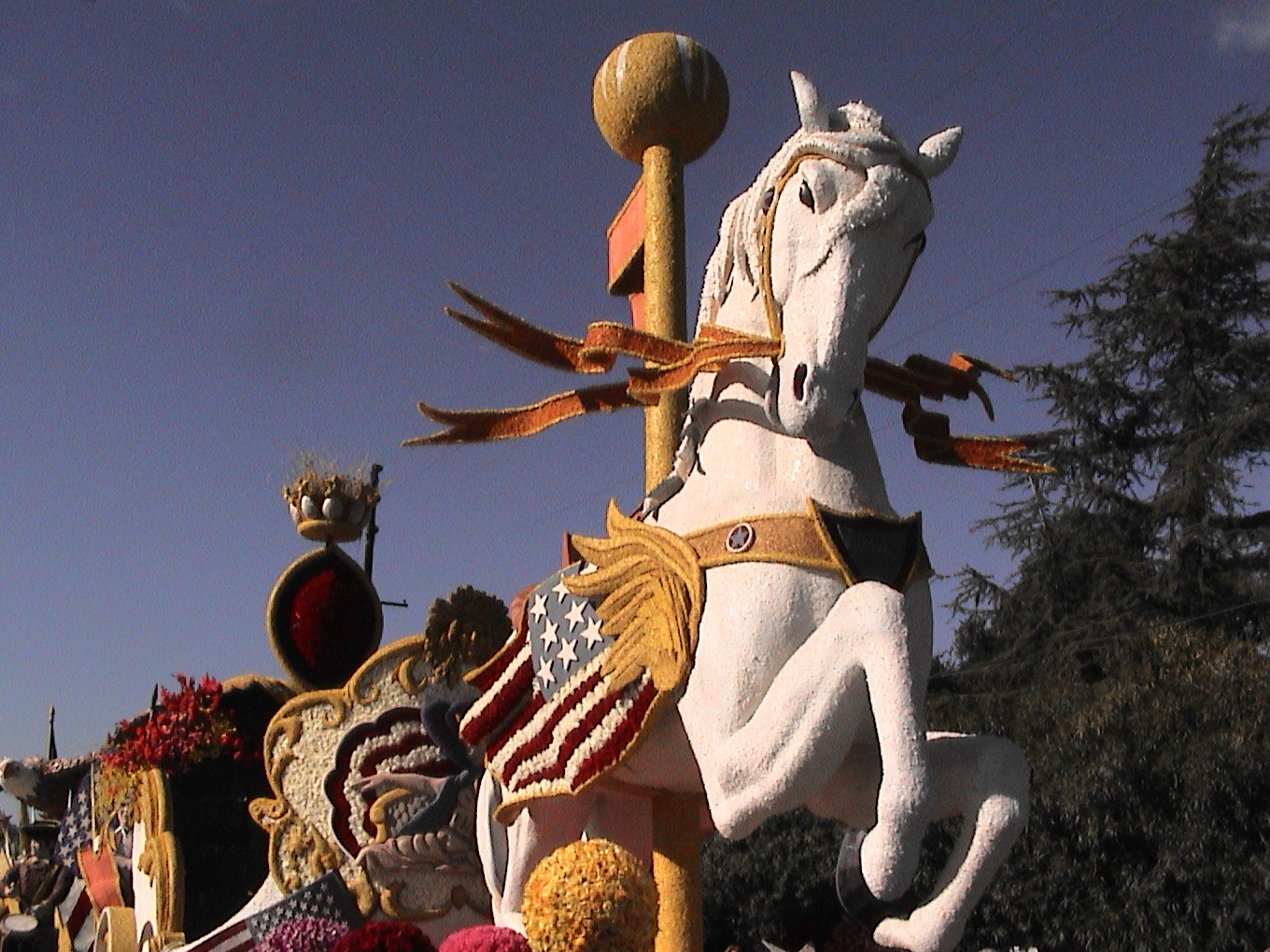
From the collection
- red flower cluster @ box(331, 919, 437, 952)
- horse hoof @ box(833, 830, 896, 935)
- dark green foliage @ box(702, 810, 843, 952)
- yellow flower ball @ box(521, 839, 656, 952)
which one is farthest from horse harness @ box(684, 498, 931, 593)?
dark green foliage @ box(702, 810, 843, 952)

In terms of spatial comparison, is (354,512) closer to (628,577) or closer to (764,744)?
(628,577)

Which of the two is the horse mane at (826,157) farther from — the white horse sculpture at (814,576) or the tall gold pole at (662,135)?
the tall gold pole at (662,135)

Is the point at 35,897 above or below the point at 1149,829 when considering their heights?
above

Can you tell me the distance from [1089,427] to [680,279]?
10.9 metres

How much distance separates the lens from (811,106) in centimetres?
409

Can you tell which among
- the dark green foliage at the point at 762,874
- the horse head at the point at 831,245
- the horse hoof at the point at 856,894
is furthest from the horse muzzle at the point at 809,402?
the dark green foliage at the point at 762,874

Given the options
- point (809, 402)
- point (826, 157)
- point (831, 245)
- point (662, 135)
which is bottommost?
point (809, 402)

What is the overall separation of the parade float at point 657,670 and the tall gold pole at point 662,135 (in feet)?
0.05

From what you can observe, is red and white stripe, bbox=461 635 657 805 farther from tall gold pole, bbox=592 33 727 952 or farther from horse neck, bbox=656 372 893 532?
tall gold pole, bbox=592 33 727 952

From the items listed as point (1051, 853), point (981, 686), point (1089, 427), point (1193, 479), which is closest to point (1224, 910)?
point (1051, 853)

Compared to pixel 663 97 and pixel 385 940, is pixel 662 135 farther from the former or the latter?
pixel 385 940

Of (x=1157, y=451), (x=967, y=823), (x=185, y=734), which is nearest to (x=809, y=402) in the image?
(x=967, y=823)

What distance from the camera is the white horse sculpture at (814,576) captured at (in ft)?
11.3

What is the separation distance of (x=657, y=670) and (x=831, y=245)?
1.29 meters
